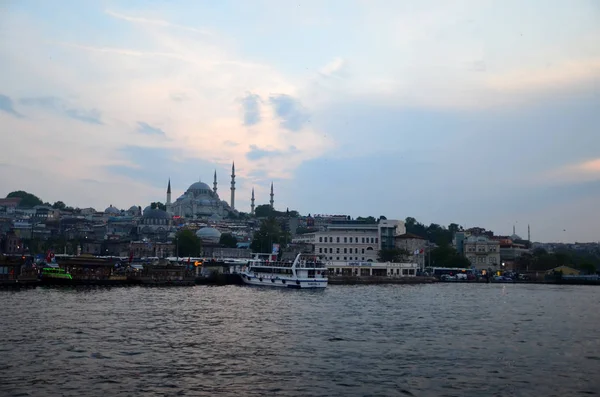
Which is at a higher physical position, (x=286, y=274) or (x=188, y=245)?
(x=188, y=245)

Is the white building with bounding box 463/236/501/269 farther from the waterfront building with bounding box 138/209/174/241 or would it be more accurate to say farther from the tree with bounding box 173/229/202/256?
the waterfront building with bounding box 138/209/174/241

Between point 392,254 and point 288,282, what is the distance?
34.2m

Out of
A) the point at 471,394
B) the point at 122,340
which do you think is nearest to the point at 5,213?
the point at 122,340

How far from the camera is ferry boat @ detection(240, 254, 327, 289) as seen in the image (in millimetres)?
57875

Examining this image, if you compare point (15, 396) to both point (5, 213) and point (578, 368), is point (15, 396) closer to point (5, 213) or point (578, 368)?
point (578, 368)

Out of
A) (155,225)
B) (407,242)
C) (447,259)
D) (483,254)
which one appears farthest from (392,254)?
(155,225)

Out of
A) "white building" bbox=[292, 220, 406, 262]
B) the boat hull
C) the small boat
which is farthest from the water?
"white building" bbox=[292, 220, 406, 262]

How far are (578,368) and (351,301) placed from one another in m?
24.3

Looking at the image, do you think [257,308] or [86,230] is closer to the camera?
[257,308]

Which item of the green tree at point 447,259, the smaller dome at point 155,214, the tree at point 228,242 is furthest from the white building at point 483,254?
the smaller dome at point 155,214

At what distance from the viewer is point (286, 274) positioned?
59812mm

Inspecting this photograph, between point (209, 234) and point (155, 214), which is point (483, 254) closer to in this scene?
point (209, 234)

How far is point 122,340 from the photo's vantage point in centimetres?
2311

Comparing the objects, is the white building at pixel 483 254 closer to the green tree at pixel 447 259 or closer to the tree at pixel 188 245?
the green tree at pixel 447 259
